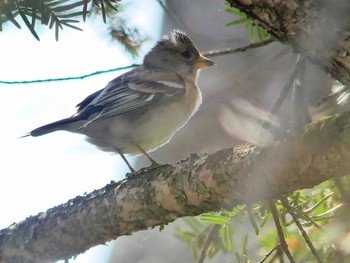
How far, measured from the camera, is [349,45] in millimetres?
1704

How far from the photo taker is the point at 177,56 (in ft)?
12.4

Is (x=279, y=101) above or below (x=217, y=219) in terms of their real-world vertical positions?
above

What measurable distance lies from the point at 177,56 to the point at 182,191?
73.6 inches

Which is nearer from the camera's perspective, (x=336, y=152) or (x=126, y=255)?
(x=336, y=152)

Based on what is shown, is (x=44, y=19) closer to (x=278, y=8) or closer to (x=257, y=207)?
(x=278, y=8)

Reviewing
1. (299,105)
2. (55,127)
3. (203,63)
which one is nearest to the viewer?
(299,105)

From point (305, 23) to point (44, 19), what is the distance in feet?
2.54

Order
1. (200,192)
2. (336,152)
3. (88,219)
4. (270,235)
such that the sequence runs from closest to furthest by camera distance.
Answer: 1. (336,152)
2. (200,192)
3. (88,219)
4. (270,235)

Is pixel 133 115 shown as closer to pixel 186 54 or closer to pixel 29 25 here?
pixel 186 54

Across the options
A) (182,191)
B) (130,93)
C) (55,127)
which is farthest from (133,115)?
(182,191)

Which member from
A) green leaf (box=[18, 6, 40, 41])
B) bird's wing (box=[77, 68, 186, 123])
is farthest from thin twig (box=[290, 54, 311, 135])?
bird's wing (box=[77, 68, 186, 123])

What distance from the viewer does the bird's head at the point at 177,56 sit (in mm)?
3691

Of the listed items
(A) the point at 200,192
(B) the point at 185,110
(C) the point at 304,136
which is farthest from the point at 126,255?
(C) the point at 304,136

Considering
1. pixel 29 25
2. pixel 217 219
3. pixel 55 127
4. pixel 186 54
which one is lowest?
pixel 217 219
